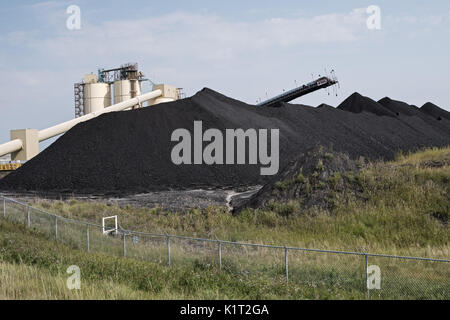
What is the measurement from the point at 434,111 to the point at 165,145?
6534 centimetres

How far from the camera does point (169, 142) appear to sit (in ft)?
125

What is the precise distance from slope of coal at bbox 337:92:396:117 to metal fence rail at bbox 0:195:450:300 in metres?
59.8

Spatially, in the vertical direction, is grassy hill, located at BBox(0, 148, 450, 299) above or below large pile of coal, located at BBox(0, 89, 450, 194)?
below

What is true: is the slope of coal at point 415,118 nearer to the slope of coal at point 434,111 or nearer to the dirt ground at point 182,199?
the slope of coal at point 434,111

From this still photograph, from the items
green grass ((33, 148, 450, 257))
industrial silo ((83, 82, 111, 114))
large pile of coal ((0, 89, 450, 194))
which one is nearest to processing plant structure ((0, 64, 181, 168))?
industrial silo ((83, 82, 111, 114))

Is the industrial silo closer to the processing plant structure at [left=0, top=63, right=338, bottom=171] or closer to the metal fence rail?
the processing plant structure at [left=0, top=63, right=338, bottom=171]

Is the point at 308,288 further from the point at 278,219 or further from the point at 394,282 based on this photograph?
the point at 278,219

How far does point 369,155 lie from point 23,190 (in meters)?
33.1

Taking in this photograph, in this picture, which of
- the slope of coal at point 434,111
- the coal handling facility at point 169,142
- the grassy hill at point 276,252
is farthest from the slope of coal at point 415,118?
the grassy hill at point 276,252

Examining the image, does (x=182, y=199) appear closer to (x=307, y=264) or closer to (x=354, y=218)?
(x=354, y=218)

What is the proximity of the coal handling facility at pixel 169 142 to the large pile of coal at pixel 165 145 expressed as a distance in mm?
81

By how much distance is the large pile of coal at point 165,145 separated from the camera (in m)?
A: 33.9

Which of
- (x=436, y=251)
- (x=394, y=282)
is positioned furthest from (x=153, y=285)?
(x=436, y=251)

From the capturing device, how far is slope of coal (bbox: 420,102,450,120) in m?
82.8
